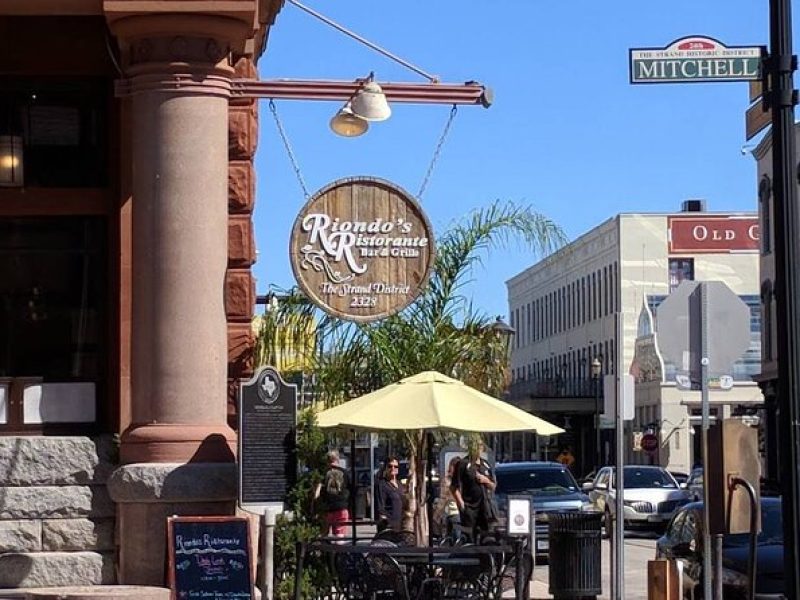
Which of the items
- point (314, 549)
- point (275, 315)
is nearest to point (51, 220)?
point (275, 315)

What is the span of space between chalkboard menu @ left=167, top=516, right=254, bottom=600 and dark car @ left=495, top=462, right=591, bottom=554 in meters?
18.9

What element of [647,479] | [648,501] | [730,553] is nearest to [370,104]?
[730,553]

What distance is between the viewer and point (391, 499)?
2586cm

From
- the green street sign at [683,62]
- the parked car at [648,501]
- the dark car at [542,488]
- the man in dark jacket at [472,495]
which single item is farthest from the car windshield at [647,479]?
the green street sign at [683,62]

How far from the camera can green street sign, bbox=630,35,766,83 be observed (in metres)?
12.7

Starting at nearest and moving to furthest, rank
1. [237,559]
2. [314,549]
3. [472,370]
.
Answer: [237,559] → [314,549] → [472,370]

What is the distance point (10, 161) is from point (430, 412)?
424cm

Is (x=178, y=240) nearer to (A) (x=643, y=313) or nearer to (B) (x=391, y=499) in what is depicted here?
(B) (x=391, y=499)

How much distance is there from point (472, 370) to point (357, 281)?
6229mm

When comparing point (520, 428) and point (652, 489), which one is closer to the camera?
point (520, 428)

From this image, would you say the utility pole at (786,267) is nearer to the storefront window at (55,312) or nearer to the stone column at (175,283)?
the stone column at (175,283)

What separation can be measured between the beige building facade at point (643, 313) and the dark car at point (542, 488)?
4818cm

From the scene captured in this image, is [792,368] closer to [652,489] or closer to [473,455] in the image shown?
[473,455]

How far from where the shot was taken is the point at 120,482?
13.3 meters
